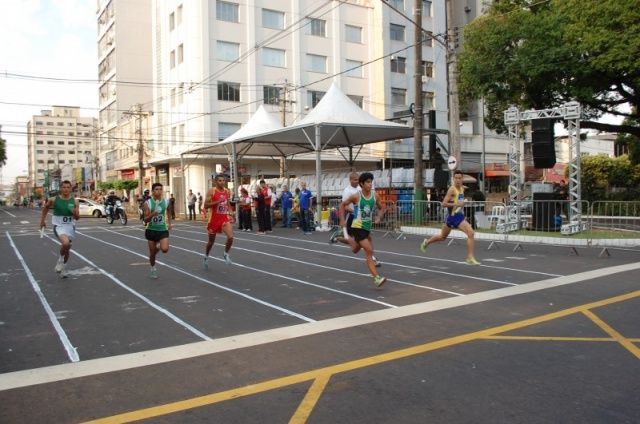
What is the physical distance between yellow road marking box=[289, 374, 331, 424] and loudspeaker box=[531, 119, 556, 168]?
15194mm

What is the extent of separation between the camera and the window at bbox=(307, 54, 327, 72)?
157 feet

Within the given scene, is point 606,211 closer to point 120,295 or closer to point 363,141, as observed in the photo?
point 363,141

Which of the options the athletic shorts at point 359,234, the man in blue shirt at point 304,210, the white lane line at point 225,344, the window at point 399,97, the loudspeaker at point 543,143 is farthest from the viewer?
the window at point 399,97

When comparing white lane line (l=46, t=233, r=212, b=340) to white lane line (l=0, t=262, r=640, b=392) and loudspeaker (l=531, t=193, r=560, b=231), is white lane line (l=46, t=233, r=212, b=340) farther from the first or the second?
loudspeaker (l=531, t=193, r=560, b=231)

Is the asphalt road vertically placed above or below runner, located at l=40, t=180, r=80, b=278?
below

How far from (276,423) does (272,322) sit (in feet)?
9.71

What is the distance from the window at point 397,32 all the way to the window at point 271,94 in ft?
39.3

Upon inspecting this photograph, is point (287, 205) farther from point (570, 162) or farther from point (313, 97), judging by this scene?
point (313, 97)

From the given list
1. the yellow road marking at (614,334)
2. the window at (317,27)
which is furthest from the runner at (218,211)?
the window at (317,27)

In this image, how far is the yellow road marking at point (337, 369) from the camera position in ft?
13.6

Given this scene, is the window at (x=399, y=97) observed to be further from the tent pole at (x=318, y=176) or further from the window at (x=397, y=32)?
the tent pole at (x=318, y=176)

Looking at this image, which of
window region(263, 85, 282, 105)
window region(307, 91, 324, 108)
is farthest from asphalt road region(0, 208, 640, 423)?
window region(307, 91, 324, 108)

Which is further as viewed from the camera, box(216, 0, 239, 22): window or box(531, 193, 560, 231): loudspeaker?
box(216, 0, 239, 22): window

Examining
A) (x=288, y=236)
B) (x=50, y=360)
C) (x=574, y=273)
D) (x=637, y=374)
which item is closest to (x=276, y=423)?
(x=50, y=360)
